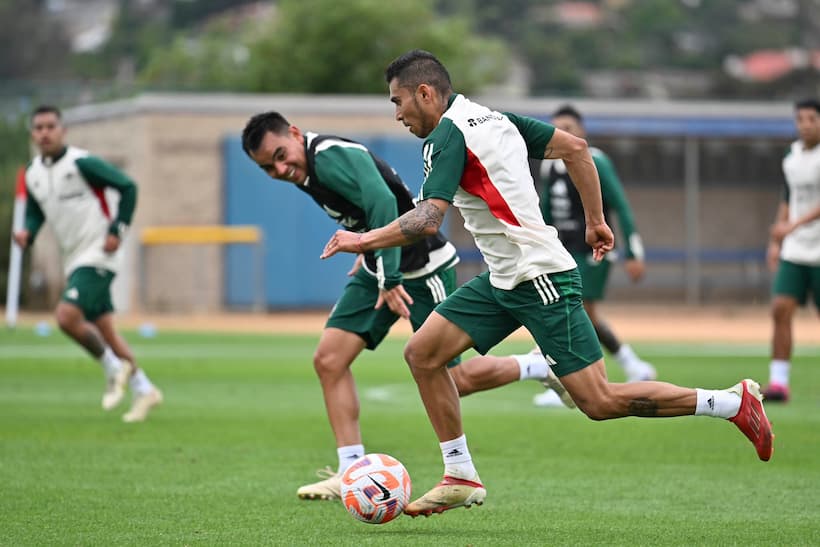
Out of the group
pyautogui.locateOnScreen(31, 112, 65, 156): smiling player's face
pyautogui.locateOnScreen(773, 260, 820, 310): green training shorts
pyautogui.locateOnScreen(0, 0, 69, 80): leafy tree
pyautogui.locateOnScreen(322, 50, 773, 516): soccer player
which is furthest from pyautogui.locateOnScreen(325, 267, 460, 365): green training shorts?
pyautogui.locateOnScreen(0, 0, 69, 80): leafy tree

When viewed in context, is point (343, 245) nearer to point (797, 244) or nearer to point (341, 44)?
point (797, 244)

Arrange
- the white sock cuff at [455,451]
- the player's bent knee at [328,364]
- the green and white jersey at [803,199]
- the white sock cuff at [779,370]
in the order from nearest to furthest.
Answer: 1. the white sock cuff at [455,451]
2. the player's bent knee at [328,364]
3. the green and white jersey at [803,199]
4. the white sock cuff at [779,370]

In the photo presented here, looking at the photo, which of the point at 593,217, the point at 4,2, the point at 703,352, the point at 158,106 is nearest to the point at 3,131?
the point at 158,106

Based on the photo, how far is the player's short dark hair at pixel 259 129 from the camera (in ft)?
27.7

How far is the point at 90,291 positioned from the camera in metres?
12.8

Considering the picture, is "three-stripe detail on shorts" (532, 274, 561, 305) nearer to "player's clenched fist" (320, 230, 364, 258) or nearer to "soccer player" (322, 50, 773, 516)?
"soccer player" (322, 50, 773, 516)

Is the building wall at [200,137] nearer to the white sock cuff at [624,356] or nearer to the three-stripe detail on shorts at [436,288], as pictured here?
the white sock cuff at [624,356]

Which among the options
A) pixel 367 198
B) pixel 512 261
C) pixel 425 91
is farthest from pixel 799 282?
pixel 425 91

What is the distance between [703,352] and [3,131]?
3371 cm

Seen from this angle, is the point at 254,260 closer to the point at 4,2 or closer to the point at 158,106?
the point at 158,106

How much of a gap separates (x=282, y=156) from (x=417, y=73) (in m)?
1.43

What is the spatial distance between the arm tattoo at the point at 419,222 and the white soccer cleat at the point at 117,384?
248 inches

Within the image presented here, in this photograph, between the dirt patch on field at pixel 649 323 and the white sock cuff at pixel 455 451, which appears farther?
the dirt patch on field at pixel 649 323

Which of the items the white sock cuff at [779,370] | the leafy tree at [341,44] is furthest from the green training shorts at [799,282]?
the leafy tree at [341,44]
